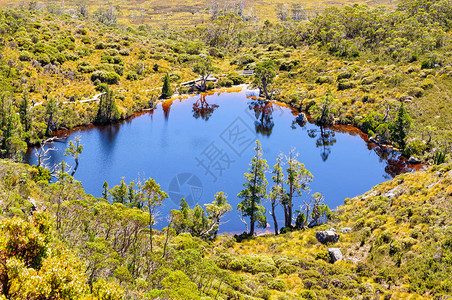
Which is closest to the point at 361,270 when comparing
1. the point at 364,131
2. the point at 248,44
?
the point at 364,131

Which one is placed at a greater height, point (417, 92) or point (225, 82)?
point (225, 82)

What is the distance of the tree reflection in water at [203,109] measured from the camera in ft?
285

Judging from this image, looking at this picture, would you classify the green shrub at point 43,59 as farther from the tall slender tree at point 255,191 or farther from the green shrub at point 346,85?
the green shrub at point 346,85

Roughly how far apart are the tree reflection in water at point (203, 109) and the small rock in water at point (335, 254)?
5302 centimetres

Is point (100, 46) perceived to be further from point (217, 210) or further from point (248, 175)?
point (217, 210)

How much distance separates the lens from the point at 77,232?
30.0 m

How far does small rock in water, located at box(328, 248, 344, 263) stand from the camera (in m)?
35.5

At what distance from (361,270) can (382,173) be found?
31975 millimetres

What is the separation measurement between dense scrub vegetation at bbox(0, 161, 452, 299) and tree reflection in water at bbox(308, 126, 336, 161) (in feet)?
74.5

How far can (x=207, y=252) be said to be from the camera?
36.1 metres

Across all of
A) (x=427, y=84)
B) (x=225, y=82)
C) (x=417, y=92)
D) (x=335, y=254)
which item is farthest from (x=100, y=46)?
(x=335, y=254)

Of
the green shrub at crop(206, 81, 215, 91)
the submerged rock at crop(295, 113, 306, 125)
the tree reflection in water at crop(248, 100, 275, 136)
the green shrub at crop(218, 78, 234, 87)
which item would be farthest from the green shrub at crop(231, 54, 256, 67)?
the submerged rock at crop(295, 113, 306, 125)

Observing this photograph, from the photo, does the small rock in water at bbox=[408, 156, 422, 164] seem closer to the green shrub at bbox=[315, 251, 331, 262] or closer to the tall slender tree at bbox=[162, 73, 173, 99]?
the green shrub at bbox=[315, 251, 331, 262]

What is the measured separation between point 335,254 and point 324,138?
143 ft
